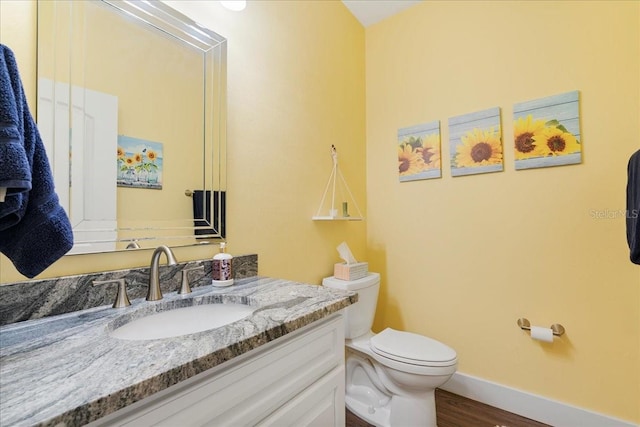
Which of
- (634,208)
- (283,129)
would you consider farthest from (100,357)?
(634,208)

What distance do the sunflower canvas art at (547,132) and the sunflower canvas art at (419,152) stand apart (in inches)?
17.3

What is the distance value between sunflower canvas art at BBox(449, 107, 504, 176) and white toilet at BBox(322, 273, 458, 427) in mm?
919

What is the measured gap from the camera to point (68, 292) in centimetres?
80

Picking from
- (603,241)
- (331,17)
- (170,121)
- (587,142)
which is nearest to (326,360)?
(170,121)

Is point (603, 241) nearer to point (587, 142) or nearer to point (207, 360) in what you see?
point (587, 142)

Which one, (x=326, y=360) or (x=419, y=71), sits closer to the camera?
(x=326, y=360)

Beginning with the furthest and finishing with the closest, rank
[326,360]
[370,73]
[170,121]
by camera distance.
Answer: [370,73] → [170,121] → [326,360]

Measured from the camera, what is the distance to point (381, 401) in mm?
1590

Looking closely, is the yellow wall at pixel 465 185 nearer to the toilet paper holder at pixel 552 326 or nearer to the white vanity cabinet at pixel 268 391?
the toilet paper holder at pixel 552 326

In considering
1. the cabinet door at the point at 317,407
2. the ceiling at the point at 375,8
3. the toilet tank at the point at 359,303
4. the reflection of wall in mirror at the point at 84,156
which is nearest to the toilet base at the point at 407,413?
the toilet tank at the point at 359,303

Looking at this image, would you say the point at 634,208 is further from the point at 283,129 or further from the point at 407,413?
the point at 283,129

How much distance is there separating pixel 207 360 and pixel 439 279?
5.54ft

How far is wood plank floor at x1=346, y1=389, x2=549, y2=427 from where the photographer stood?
1556mm

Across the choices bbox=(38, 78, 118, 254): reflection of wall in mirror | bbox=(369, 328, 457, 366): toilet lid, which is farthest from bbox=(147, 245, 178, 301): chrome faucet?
bbox=(369, 328, 457, 366): toilet lid
